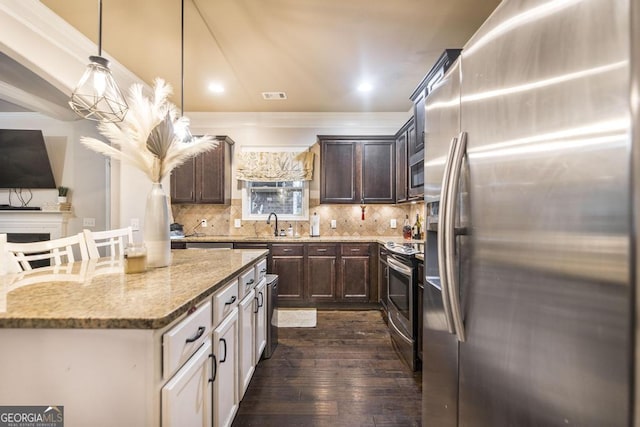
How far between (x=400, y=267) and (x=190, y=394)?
195 centimetres

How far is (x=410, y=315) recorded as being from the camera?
2.28 m

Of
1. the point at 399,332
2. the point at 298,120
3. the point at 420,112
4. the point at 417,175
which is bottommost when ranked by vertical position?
the point at 399,332

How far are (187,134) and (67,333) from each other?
1.81 metres

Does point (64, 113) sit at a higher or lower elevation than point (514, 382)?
higher

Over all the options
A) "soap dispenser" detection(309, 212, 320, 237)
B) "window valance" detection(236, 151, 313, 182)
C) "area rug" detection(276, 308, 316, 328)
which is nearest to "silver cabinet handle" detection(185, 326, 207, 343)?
"area rug" detection(276, 308, 316, 328)

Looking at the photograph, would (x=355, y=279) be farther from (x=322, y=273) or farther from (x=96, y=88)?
(x=96, y=88)

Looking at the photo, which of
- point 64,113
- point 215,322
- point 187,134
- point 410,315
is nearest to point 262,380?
point 215,322

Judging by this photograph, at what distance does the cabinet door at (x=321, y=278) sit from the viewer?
380cm

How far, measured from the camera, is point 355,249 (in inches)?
151

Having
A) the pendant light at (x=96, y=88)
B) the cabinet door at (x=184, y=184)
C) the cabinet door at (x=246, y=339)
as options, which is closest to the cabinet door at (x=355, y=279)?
the cabinet door at (x=246, y=339)

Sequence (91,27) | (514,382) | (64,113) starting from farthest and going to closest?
(64,113), (91,27), (514,382)

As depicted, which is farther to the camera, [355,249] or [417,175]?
[355,249]

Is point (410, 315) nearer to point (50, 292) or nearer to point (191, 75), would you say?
point (50, 292)

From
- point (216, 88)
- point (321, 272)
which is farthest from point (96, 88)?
point (321, 272)
